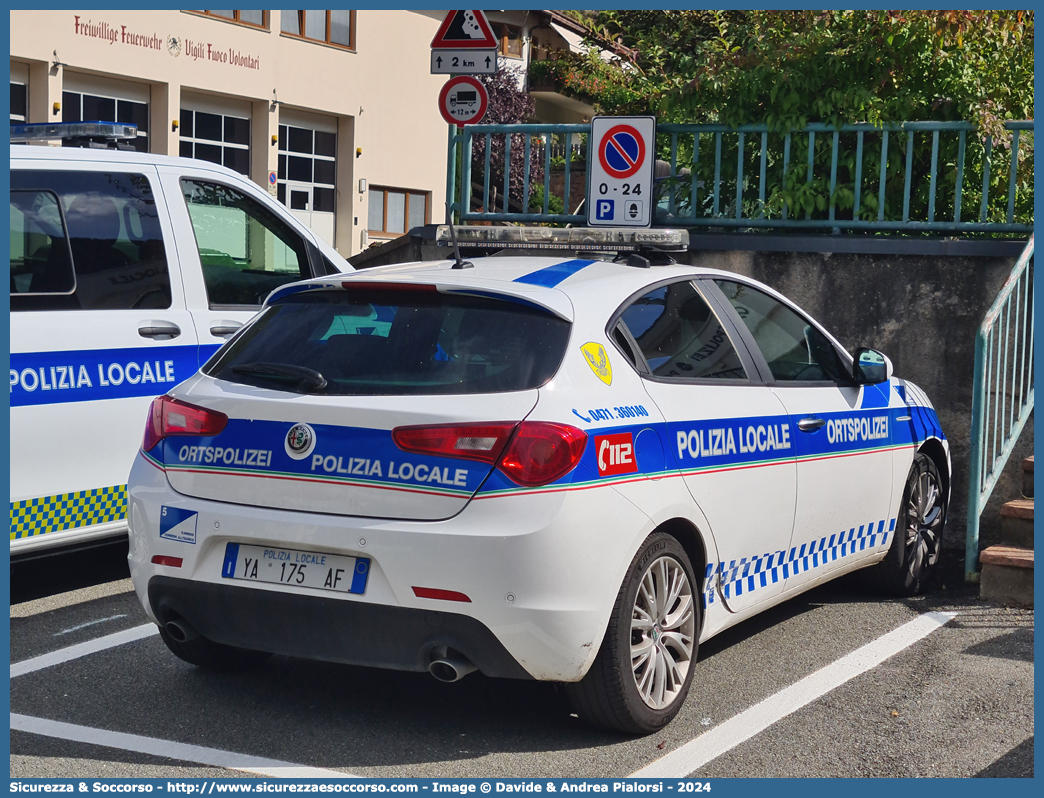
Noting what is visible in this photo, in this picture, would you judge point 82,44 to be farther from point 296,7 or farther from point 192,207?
point 192,207

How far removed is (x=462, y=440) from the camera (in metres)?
3.82

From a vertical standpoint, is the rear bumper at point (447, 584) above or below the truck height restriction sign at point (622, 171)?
below

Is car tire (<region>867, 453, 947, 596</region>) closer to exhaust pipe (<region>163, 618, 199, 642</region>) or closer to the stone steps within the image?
the stone steps

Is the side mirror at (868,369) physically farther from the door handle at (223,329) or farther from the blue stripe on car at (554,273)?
the door handle at (223,329)

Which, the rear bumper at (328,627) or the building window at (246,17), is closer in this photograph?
the rear bumper at (328,627)

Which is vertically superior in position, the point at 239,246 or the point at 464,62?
the point at 464,62

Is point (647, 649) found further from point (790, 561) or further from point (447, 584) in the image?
point (790, 561)

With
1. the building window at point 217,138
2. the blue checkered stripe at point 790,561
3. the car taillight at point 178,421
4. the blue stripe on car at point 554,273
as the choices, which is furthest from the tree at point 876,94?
the building window at point 217,138

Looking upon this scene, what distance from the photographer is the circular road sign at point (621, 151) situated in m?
8.49

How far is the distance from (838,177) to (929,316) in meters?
1.35

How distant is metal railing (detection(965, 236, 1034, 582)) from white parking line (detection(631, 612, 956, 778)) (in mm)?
929

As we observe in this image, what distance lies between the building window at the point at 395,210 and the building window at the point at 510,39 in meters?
6.68

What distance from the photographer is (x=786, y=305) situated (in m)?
5.59

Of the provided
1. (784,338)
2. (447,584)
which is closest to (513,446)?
(447,584)
